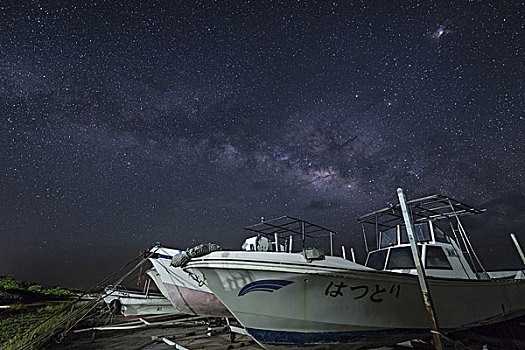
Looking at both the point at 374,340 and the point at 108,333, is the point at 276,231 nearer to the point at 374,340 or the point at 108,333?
the point at 374,340

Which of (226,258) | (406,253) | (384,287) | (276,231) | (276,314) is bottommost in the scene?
(276,314)

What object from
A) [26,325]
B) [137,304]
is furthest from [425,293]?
[137,304]

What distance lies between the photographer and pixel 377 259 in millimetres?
8492

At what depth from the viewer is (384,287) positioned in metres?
5.45

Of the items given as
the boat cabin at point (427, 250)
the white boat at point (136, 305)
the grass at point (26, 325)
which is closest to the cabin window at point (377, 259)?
the boat cabin at point (427, 250)

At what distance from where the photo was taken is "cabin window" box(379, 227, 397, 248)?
8641mm

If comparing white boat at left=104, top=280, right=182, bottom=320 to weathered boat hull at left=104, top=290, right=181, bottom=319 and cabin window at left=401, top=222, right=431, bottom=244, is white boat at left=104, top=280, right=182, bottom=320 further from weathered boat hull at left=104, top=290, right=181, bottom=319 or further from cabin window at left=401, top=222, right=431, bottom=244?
cabin window at left=401, top=222, right=431, bottom=244

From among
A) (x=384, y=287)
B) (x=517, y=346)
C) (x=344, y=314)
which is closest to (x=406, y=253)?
(x=384, y=287)

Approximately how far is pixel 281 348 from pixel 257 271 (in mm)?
1715

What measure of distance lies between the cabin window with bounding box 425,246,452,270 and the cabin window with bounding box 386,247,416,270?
1.35 ft

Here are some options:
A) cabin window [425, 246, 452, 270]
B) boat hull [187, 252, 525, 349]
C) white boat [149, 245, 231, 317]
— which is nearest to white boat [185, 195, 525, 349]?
boat hull [187, 252, 525, 349]

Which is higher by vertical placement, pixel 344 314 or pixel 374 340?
pixel 344 314

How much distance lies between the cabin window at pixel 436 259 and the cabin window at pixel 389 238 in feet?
3.57

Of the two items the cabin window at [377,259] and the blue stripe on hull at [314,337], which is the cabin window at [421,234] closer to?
the cabin window at [377,259]
